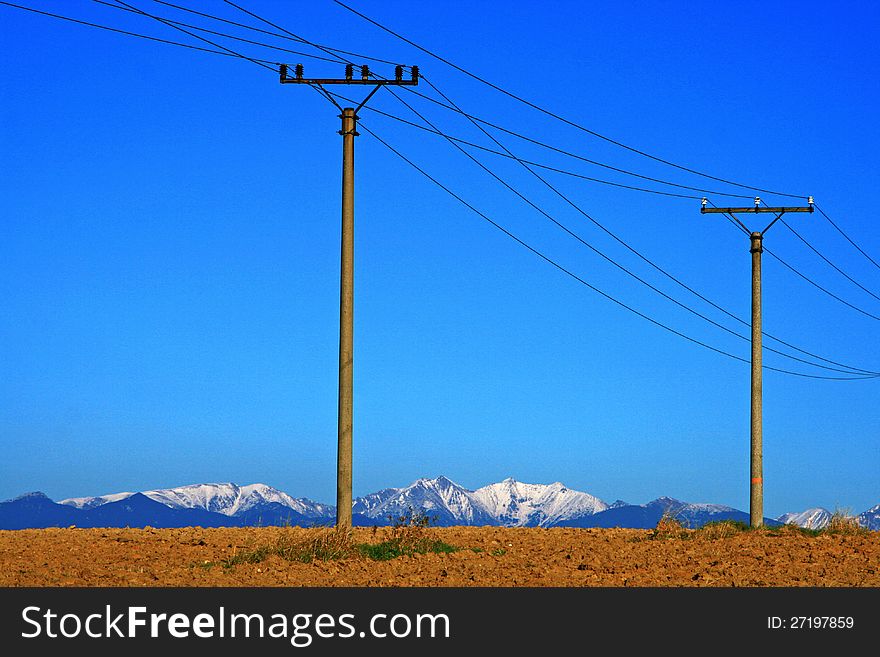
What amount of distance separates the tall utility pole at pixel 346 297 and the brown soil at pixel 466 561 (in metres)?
1.16

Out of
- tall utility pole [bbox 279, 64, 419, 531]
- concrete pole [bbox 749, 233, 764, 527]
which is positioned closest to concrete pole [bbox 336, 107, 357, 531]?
tall utility pole [bbox 279, 64, 419, 531]

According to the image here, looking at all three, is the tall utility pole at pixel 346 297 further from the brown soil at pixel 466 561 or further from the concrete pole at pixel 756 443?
the concrete pole at pixel 756 443

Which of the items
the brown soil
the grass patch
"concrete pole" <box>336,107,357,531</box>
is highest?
"concrete pole" <box>336,107,357,531</box>

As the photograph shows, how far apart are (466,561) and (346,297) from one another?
582 centimetres

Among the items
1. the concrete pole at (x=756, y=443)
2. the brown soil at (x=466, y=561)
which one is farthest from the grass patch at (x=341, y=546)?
the concrete pole at (x=756, y=443)

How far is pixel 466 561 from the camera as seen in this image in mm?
22188

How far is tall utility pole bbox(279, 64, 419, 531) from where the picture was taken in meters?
24.2

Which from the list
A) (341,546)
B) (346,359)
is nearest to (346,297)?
(346,359)

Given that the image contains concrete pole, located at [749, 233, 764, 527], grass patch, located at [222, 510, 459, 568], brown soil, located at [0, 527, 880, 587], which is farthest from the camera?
concrete pole, located at [749, 233, 764, 527]

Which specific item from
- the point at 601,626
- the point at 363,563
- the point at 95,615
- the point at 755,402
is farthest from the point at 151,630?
the point at 755,402

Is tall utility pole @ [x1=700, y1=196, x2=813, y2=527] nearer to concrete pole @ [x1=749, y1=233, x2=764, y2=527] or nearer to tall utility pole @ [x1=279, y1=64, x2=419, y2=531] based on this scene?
concrete pole @ [x1=749, y1=233, x2=764, y2=527]

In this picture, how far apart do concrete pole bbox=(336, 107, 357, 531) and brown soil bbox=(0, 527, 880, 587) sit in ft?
3.18

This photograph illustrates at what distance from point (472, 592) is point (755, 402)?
1708 centimetres

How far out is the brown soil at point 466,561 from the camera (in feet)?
65.8
